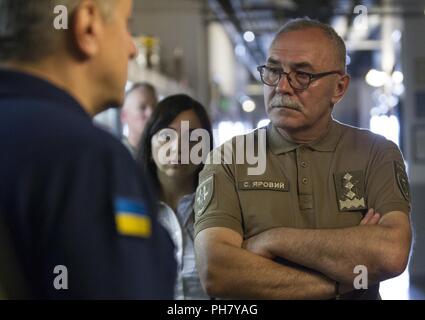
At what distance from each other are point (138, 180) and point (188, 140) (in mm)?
1399

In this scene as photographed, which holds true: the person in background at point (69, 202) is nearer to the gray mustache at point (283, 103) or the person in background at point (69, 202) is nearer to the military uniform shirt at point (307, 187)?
the military uniform shirt at point (307, 187)

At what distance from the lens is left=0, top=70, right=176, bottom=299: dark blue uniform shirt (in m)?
0.65

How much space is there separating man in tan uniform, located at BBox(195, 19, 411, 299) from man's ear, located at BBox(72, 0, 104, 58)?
2.90 feet

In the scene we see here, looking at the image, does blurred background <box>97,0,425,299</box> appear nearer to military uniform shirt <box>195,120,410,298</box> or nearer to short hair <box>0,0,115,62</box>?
military uniform shirt <box>195,120,410,298</box>

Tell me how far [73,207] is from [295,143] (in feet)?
3.77

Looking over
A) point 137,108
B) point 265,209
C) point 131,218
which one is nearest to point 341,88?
point 265,209

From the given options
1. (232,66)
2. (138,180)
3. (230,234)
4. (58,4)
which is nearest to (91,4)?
(58,4)

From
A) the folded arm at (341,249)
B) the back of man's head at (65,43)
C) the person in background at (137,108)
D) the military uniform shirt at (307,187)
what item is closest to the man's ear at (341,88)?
the military uniform shirt at (307,187)

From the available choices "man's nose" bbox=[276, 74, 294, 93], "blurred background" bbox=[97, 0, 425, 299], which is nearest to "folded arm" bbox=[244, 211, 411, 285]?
"blurred background" bbox=[97, 0, 425, 299]

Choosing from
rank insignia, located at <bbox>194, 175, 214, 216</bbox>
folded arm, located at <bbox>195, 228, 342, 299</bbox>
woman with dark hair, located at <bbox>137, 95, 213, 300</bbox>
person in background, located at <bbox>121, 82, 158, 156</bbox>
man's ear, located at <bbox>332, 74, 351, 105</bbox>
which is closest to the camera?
folded arm, located at <bbox>195, 228, 342, 299</bbox>

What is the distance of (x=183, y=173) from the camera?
2.10 metres

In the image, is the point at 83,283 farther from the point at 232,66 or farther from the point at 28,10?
the point at 232,66

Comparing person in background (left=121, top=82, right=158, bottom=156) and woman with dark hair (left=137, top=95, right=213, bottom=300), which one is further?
person in background (left=121, top=82, right=158, bottom=156)

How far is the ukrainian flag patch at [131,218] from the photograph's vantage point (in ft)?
2.21
